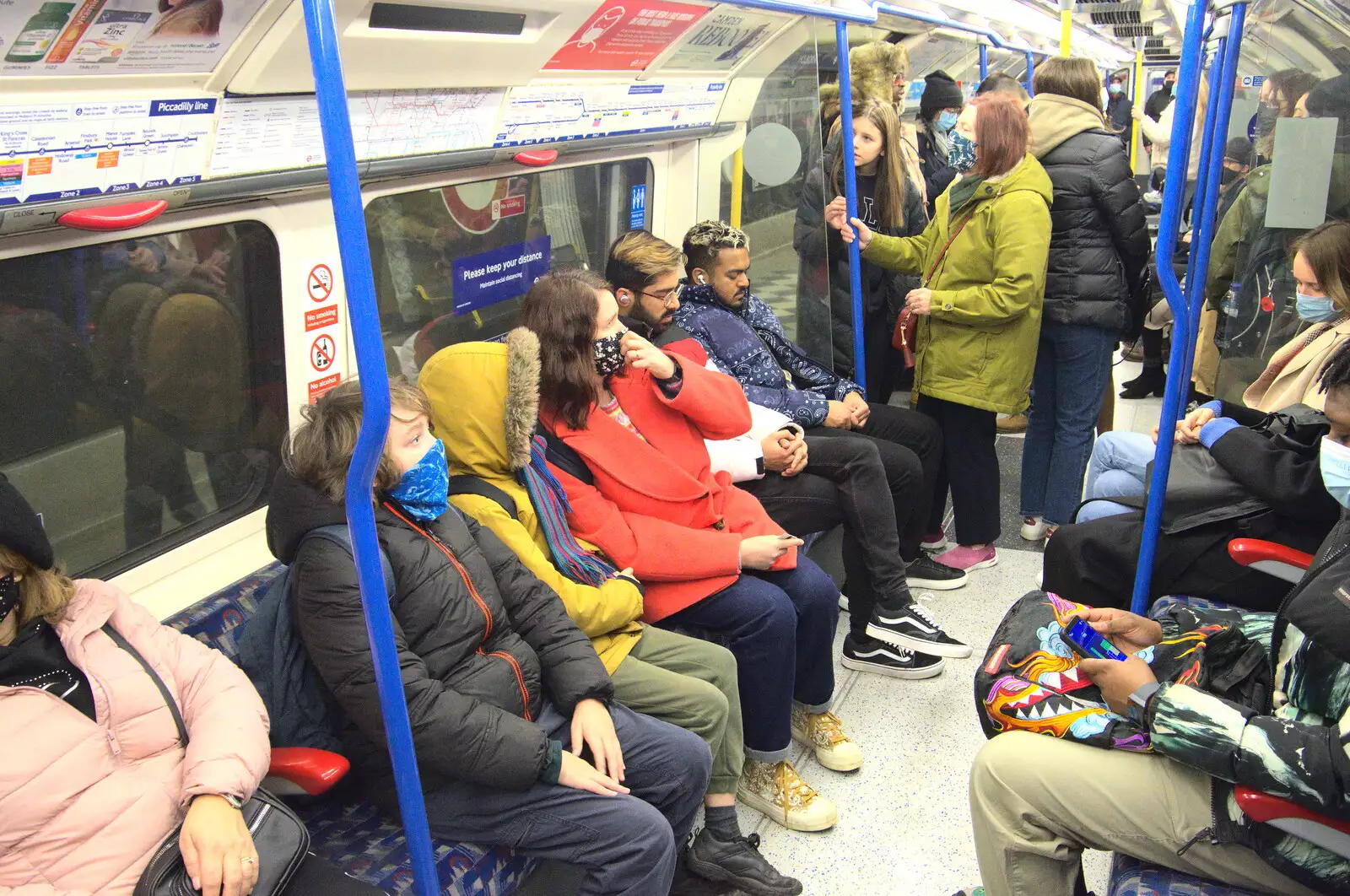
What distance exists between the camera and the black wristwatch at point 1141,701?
6.71ft

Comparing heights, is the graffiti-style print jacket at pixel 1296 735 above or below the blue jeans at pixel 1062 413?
above

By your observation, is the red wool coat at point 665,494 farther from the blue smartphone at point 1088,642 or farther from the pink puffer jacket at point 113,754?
the pink puffer jacket at point 113,754

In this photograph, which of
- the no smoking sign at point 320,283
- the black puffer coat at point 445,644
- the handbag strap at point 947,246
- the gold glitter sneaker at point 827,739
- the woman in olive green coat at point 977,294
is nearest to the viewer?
the black puffer coat at point 445,644

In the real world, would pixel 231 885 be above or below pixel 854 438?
above

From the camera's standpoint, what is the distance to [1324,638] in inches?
70.6

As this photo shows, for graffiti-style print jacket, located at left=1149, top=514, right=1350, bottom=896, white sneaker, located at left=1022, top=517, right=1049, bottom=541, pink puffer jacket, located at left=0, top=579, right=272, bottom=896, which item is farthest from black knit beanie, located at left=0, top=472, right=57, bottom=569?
white sneaker, located at left=1022, top=517, right=1049, bottom=541

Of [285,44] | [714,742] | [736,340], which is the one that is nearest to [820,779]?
[714,742]

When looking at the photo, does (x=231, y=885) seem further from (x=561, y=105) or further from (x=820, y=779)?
(x=561, y=105)

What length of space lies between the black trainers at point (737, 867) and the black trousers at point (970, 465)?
2.16 metres

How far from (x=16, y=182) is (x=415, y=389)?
2.73ft

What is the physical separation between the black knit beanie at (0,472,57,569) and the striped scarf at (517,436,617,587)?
3.85 ft

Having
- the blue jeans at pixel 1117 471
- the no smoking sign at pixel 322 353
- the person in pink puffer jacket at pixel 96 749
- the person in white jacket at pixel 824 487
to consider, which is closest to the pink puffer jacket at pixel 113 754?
the person in pink puffer jacket at pixel 96 749

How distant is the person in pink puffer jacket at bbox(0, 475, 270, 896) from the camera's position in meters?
1.69

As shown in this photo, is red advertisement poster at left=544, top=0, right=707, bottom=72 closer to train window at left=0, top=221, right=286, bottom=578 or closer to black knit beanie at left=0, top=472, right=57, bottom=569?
train window at left=0, top=221, right=286, bottom=578
